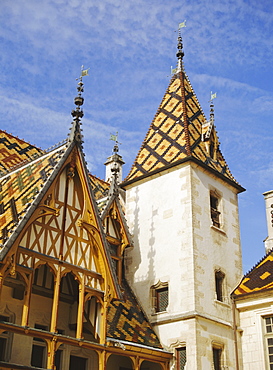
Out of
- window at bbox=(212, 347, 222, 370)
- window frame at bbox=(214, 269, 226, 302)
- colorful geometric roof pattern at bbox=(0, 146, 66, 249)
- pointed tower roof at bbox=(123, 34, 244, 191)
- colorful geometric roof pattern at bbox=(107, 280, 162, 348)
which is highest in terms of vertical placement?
pointed tower roof at bbox=(123, 34, 244, 191)

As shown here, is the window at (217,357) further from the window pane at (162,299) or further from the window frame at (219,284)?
the window pane at (162,299)

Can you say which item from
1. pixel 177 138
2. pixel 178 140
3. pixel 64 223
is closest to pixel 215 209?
pixel 178 140

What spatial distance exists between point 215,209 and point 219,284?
8.40 ft

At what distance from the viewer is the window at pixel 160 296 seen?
1625cm

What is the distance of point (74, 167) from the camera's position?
14.2 m

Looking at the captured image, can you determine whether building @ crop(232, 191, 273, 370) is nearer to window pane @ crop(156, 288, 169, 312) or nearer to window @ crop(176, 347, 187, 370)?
window @ crop(176, 347, 187, 370)

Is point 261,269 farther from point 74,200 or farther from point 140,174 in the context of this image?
point 74,200

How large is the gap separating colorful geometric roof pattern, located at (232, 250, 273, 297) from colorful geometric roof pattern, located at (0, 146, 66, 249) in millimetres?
7059

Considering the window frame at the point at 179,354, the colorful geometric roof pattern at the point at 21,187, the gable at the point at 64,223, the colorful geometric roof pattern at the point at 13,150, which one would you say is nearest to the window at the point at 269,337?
the window frame at the point at 179,354

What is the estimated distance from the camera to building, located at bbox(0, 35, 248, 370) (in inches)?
506

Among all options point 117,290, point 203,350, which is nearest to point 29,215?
point 117,290

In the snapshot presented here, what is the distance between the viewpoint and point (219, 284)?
16.8 meters

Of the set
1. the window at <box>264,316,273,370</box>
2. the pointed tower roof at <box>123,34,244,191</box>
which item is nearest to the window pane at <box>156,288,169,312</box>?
the window at <box>264,316,273,370</box>

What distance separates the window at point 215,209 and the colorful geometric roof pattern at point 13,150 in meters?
6.82
